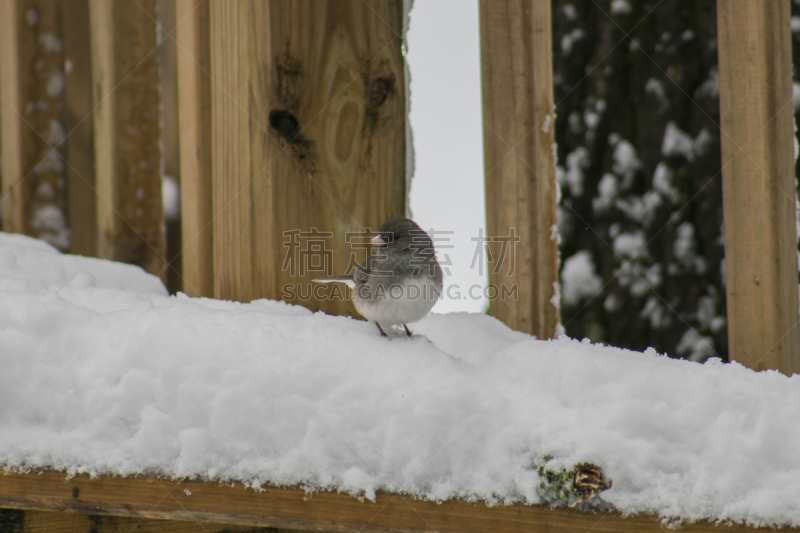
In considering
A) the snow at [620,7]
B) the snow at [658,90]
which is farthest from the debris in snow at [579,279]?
the snow at [620,7]

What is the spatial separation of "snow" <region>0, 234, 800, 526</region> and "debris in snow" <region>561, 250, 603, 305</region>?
115 centimetres

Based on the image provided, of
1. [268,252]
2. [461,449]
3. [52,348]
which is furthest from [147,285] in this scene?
[461,449]

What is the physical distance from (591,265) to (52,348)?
1.82 m

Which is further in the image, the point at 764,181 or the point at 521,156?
the point at 521,156


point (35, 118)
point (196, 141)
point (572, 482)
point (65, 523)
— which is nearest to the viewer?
point (572, 482)

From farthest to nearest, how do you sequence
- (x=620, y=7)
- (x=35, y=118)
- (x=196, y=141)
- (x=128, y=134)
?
(x=620, y=7), (x=35, y=118), (x=128, y=134), (x=196, y=141)

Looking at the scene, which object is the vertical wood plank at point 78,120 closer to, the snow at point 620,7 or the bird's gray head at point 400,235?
the bird's gray head at point 400,235

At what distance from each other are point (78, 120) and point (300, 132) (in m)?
1.06

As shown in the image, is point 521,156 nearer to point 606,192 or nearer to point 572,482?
point 572,482

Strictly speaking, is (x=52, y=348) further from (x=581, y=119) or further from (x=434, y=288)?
(x=581, y=119)

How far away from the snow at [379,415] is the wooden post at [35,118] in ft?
3.32

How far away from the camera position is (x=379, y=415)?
947 millimetres

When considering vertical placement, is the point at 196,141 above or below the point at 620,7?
below

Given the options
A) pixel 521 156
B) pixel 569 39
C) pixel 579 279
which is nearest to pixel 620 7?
pixel 569 39
